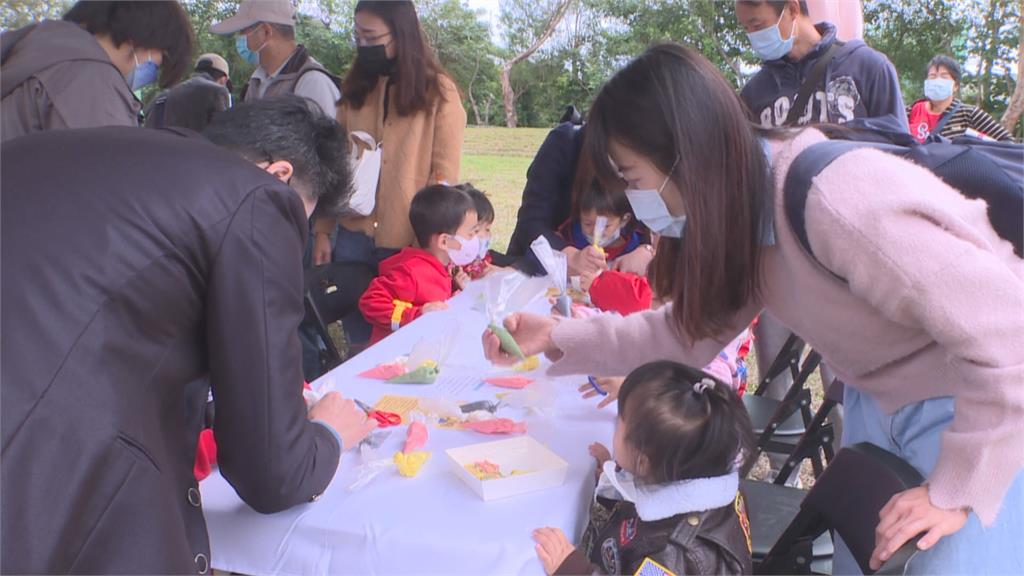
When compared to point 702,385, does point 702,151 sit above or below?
above

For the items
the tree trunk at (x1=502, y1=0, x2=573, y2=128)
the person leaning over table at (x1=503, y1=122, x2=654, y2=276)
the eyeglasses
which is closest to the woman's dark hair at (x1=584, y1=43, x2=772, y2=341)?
the person leaning over table at (x1=503, y1=122, x2=654, y2=276)

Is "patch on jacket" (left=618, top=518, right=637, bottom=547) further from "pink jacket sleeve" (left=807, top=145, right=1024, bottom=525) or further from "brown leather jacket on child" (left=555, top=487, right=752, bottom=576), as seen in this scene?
"pink jacket sleeve" (left=807, top=145, right=1024, bottom=525)

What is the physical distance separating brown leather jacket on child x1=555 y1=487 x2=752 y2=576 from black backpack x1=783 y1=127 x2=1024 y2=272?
21.7 inches

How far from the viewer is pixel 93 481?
→ 92 centimetres

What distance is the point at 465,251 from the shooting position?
301 centimetres

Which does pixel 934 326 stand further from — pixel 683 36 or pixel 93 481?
pixel 683 36

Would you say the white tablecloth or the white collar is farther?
the white collar

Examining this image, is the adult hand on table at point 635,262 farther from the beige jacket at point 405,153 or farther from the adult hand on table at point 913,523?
the adult hand on table at point 913,523

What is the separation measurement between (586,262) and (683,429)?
1647mm

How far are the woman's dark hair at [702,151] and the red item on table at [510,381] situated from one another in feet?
2.24

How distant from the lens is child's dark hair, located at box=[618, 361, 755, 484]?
142 cm

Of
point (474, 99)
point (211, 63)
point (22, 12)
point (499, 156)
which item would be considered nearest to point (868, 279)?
point (22, 12)

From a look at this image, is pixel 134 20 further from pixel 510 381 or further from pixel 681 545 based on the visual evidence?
pixel 681 545

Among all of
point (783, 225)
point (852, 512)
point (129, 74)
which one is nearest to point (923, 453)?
point (852, 512)
